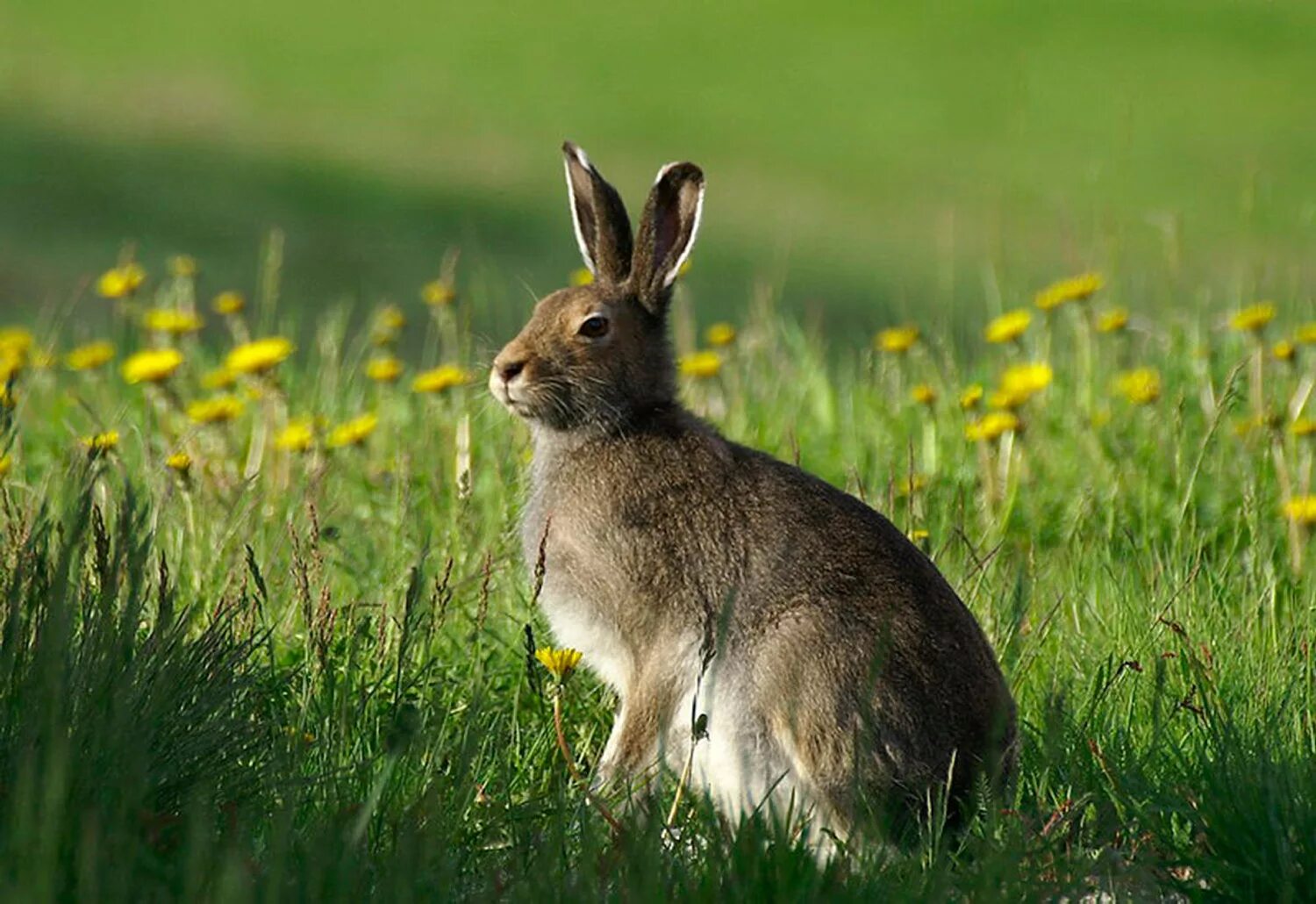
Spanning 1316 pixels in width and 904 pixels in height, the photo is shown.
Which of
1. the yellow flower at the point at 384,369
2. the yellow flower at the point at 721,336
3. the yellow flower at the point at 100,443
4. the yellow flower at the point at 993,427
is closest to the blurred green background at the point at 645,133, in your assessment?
the yellow flower at the point at 721,336

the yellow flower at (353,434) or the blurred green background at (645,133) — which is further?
the blurred green background at (645,133)

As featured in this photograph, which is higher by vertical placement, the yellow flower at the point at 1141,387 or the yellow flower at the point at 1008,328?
the yellow flower at the point at 1008,328

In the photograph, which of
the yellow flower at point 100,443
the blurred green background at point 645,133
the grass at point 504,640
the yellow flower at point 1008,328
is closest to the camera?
the grass at point 504,640

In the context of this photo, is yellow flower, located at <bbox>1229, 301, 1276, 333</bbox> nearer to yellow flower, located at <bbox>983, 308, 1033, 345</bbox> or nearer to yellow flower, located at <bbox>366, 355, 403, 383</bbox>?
yellow flower, located at <bbox>983, 308, 1033, 345</bbox>

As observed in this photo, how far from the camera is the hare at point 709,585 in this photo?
3.71 meters

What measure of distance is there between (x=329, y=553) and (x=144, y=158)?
14130mm

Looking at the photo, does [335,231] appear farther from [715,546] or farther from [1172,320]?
[715,546]

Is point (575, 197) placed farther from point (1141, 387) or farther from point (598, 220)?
point (1141, 387)

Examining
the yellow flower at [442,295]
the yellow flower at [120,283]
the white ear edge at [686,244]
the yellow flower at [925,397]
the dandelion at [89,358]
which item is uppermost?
the white ear edge at [686,244]

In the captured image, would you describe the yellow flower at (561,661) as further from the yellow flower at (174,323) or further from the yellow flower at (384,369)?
the yellow flower at (174,323)

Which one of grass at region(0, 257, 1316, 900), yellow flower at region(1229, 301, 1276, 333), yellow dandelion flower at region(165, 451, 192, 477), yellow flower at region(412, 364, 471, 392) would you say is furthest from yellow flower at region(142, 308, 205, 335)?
yellow flower at region(1229, 301, 1276, 333)

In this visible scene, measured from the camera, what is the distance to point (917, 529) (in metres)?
4.96

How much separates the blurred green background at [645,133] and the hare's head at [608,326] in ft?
15.1

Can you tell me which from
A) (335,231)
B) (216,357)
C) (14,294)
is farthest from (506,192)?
(216,357)
